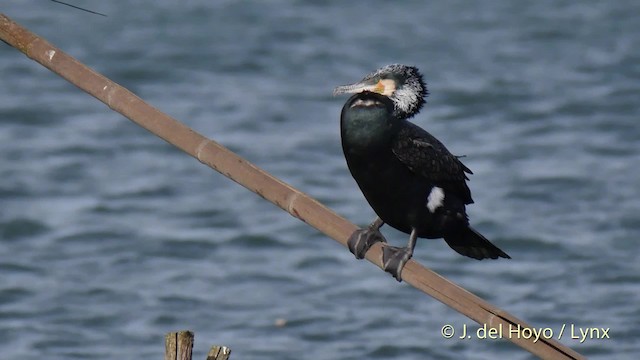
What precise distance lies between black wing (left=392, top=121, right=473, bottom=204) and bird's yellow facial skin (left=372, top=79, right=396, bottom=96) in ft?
0.61

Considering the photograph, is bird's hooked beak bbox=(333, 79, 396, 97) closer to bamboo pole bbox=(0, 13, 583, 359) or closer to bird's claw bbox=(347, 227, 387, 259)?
bird's claw bbox=(347, 227, 387, 259)

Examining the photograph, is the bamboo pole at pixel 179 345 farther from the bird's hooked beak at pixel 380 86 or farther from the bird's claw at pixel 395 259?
the bird's hooked beak at pixel 380 86

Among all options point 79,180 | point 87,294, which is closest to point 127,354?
point 87,294

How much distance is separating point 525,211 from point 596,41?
3.52m

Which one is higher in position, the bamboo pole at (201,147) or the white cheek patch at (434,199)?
the white cheek patch at (434,199)

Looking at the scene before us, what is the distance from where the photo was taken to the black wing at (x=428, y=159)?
15.3 feet

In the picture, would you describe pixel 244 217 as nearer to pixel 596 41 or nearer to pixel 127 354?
pixel 127 354

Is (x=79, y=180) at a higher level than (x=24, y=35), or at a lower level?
higher

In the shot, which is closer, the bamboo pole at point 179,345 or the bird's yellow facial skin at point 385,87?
the bamboo pole at point 179,345

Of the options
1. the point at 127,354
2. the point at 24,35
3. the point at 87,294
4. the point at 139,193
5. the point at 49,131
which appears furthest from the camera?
the point at 49,131

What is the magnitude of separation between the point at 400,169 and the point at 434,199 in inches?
7.5

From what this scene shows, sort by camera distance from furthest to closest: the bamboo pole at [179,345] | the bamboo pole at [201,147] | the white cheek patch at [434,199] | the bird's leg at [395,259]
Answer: the white cheek patch at [434,199], the bird's leg at [395,259], the bamboo pole at [179,345], the bamboo pole at [201,147]

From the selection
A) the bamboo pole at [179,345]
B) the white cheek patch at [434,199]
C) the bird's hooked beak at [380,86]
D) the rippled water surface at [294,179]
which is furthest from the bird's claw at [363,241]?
the rippled water surface at [294,179]

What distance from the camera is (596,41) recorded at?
1327 centimetres
